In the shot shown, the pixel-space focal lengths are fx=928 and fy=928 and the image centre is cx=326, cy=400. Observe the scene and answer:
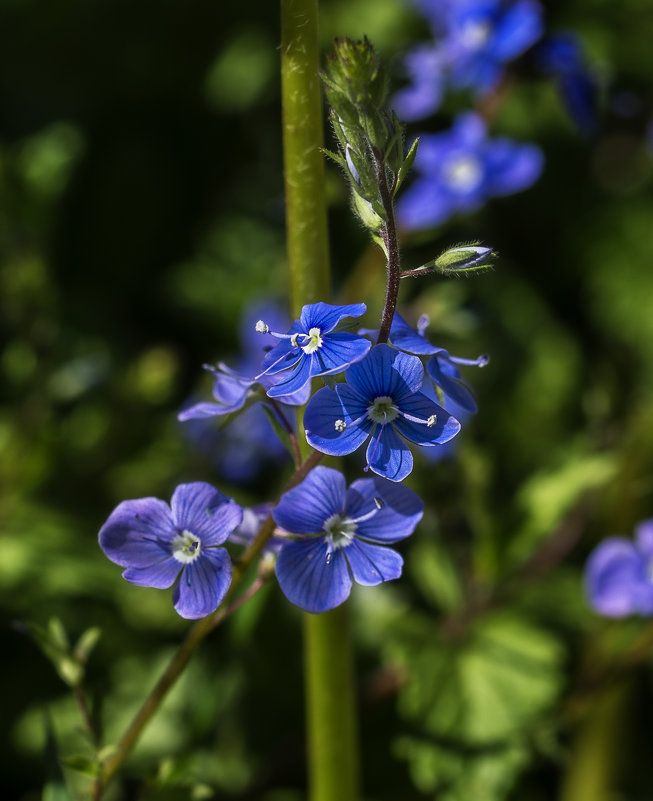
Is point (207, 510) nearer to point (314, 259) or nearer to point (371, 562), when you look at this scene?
point (371, 562)

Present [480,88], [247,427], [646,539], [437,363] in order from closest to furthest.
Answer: [437,363], [646,539], [480,88], [247,427]

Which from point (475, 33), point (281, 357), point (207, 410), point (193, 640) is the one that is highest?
point (475, 33)

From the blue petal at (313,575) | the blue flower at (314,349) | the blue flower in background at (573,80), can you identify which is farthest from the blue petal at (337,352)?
the blue flower in background at (573,80)

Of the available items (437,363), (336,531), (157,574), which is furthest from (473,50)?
(157,574)

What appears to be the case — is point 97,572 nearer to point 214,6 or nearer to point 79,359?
point 79,359

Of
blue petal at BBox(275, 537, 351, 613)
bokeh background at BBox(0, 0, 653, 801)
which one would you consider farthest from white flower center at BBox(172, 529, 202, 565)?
bokeh background at BBox(0, 0, 653, 801)

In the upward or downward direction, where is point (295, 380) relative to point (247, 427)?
upward
